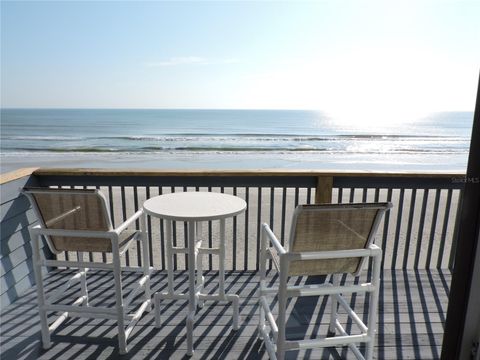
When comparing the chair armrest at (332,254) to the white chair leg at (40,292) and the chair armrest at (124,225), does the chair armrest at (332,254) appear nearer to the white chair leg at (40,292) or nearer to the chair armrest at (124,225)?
the chair armrest at (124,225)

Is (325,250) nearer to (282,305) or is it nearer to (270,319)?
(282,305)

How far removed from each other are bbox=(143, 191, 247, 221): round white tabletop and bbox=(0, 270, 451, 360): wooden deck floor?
0.87 meters

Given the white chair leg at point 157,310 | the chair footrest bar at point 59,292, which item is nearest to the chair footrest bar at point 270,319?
the white chair leg at point 157,310

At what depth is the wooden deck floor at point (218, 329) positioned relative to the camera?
195 cm

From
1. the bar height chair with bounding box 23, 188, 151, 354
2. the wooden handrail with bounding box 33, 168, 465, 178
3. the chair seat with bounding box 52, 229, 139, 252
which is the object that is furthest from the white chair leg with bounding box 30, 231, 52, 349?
the wooden handrail with bounding box 33, 168, 465, 178

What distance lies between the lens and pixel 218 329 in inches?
86.2

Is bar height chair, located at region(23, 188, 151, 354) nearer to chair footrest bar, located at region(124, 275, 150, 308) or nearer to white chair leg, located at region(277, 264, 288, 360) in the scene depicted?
chair footrest bar, located at region(124, 275, 150, 308)

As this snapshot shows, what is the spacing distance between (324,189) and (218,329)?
4.67ft

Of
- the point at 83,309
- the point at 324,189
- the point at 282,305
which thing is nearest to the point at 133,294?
the point at 83,309

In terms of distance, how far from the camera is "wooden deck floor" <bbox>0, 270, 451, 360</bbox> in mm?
1946

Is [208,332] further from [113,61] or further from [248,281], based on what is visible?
[113,61]

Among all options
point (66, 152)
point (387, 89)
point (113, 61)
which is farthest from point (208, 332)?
point (387, 89)

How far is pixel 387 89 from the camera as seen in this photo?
3584 centimetres

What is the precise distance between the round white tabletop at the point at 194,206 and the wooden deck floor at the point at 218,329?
2.86ft
